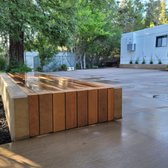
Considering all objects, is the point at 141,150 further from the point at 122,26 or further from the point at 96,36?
the point at 122,26

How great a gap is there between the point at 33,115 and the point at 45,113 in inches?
6.2

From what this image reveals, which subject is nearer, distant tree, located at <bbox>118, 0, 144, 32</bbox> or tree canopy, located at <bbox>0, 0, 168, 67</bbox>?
tree canopy, located at <bbox>0, 0, 168, 67</bbox>

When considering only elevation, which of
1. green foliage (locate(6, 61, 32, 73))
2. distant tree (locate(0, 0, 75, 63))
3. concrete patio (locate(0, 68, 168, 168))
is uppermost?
distant tree (locate(0, 0, 75, 63))

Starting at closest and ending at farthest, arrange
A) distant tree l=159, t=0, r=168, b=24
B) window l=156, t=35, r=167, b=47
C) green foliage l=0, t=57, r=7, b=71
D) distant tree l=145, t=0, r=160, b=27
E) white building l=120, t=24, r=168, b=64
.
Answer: green foliage l=0, t=57, r=7, b=71, window l=156, t=35, r=167, b=47, white building l=120, t=24, r=168, b=64, distant tree l=145, t=0, r=160, b=27, distant tree l=159, t=0, r=168, b=24

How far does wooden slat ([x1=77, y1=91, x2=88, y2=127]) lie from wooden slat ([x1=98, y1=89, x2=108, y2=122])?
0.22m

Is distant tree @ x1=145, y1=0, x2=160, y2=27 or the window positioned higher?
distant tree @ x1=145, y1=0, x2=160, y2=27

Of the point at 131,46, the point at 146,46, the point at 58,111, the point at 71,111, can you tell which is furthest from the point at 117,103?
the point at 131,46

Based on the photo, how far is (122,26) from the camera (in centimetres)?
2862

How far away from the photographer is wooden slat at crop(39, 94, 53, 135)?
2.88 meters

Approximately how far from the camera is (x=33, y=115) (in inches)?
110

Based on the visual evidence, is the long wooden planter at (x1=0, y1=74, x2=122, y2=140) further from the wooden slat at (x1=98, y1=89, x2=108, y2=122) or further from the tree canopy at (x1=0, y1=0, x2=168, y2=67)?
the tree canopy at (x1=0, y1=0, x2=168, y2=67)

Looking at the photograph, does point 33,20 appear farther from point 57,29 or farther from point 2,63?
point 2,63

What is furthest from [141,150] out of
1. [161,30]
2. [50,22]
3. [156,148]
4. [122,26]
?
[122,26]

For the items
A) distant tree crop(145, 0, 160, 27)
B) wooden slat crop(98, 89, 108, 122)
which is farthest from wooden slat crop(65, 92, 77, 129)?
distant tree crop(145, 0, 160, 27)
